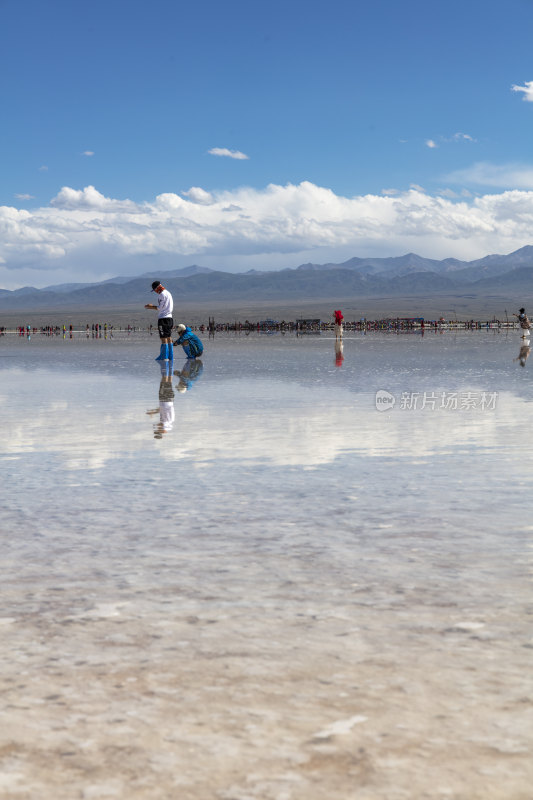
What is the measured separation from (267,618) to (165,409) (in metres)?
9.51

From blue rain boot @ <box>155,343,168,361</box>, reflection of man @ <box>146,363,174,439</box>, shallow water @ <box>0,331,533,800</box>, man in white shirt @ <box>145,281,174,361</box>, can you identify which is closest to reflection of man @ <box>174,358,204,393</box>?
reflection of man @ <box>146,363,174,439</box>

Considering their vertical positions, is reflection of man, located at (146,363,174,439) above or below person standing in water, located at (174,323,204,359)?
below

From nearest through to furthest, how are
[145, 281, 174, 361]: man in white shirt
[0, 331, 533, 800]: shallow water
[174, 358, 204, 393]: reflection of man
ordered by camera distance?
[0, 331, 533, 800]: shallow water
[174, 358, 204, 393]: reflection of man
[145, 281, 174, 361]: man in white shirt

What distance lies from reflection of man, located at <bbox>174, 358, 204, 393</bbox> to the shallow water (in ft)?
25.0

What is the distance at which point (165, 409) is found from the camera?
44.6 ft

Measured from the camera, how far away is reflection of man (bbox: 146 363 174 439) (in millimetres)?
11242

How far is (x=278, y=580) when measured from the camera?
4891 millimetres

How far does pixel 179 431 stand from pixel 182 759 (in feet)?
27.0

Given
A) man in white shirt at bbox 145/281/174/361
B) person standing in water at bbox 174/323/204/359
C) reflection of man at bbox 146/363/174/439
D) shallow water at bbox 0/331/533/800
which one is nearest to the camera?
shallow water at bbox 0/331/533/800

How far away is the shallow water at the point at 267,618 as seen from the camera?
2875 mm

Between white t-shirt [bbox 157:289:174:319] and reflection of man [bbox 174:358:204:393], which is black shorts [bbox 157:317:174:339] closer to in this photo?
white t-shirt [bbox 157:289:174:319]

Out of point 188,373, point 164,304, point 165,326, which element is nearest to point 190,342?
point 165,326

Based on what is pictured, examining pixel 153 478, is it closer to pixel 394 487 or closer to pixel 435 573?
pixel 394 487

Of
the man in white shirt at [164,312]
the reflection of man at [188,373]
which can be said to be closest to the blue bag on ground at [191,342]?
the reflection of man at [188,373]
